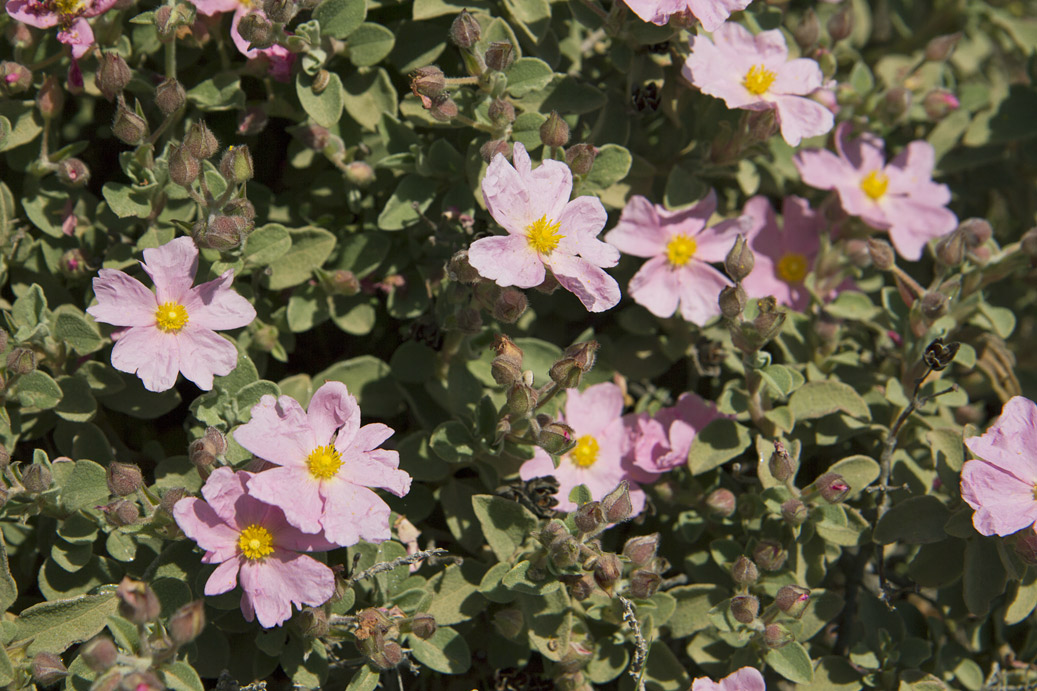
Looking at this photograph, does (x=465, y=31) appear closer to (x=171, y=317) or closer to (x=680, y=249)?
(x=680, y=249)

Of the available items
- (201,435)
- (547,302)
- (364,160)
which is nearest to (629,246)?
(547,302)

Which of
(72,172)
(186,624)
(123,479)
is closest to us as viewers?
(186,624)

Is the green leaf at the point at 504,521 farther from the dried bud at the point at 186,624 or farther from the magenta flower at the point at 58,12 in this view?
the magenta flower at the point at 58,12

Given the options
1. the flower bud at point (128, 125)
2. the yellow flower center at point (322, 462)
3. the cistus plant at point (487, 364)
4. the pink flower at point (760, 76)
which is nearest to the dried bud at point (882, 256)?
the cistus plant at point (487, 364)

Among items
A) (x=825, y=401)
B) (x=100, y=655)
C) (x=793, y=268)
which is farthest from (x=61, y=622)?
(x=793, y=268)

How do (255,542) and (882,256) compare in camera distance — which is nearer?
(255,542)

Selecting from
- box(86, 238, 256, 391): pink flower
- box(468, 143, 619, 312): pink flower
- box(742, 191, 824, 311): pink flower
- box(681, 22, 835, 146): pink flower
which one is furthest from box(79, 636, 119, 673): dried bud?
box(742, 191, 824, 311): pink flower

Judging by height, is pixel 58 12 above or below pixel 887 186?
above
